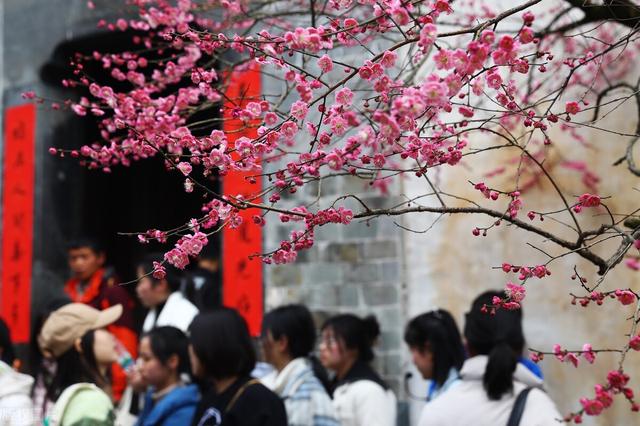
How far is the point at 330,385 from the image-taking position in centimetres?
607

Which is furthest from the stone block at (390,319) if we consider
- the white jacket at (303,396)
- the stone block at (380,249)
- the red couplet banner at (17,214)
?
the red couplet banner at (17,214)

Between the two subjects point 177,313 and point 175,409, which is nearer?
point 175,409

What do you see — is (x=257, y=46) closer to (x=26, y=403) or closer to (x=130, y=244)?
(x=26, y=403)

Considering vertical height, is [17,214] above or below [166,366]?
above

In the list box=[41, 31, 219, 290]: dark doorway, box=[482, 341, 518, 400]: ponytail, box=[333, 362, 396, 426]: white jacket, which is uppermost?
box=[41, 31, 219, 290]: dark doorway

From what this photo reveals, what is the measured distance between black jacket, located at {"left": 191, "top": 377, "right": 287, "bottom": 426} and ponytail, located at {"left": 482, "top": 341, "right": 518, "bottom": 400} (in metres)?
0.99

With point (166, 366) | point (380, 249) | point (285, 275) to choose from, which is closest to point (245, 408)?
point (166, 366)

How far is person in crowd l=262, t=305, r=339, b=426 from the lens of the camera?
525cm

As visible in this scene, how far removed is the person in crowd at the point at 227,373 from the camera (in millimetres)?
4648

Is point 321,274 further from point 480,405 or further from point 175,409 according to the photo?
point 480,405

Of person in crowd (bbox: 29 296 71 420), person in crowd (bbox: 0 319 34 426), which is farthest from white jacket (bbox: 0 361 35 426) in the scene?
person in crowd (bbox: 29 296 71 420)

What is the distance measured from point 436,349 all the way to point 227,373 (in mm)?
1089

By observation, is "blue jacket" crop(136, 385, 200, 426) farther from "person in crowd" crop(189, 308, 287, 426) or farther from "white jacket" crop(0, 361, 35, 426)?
"white jacket" crop(0, 361, 35, 426)

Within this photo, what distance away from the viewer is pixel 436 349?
17.0 feet
